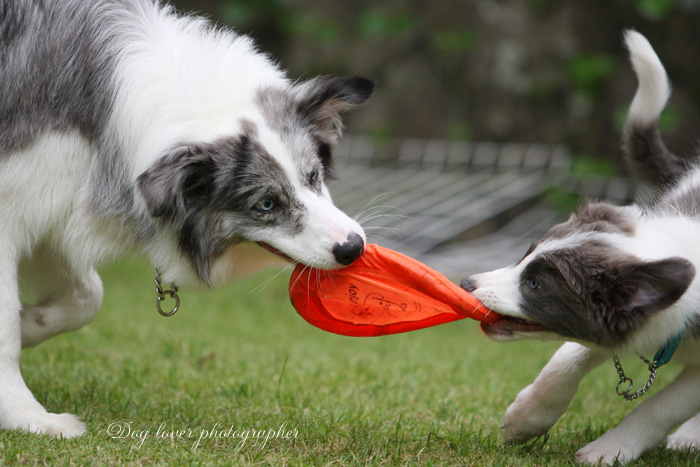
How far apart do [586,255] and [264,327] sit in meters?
3.71

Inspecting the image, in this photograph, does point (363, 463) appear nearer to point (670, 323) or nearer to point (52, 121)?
point (670, 323)

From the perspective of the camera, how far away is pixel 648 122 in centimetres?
432

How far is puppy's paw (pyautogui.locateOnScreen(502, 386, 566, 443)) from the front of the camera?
3.53 meters

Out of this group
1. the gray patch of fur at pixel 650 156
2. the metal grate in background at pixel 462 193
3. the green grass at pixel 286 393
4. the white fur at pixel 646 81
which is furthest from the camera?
the metal grate in background at pixel 462 193

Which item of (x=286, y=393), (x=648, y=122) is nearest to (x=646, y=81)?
(x=648, y=122)

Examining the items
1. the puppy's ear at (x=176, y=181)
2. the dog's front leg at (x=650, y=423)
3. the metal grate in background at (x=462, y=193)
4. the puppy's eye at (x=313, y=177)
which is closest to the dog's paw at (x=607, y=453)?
the dog's front leg at (x=650, y=423)

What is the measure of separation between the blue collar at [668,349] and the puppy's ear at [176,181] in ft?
6.68

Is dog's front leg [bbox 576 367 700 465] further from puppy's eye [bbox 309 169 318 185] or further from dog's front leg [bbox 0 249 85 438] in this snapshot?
dog's front leg [bbox 0 249 85 438]

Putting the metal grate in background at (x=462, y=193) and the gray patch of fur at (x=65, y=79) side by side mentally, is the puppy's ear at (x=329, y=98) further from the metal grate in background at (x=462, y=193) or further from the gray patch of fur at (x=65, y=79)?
the metal grate in background at (x=462, y=193)

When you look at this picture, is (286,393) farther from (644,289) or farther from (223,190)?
(644,289)

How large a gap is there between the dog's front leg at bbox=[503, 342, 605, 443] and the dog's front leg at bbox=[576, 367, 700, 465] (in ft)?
0.71

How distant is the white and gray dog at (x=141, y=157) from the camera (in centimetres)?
327

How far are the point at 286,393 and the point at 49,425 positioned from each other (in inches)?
53.2

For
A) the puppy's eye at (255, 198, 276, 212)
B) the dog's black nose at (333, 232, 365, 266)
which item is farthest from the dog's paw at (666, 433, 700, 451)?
the puppy's eye at (255, 198, 276, 212)
